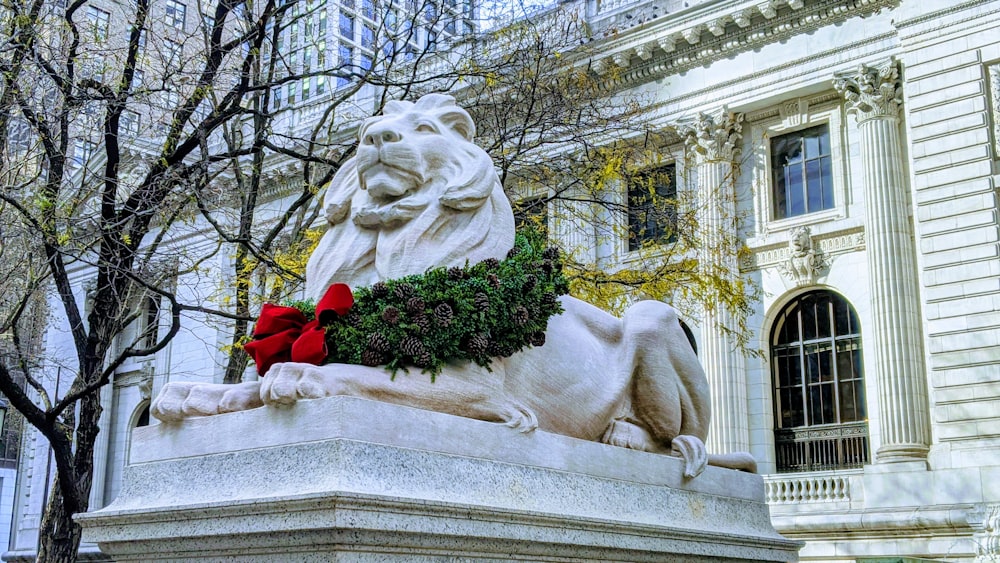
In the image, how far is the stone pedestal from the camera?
13.6ft

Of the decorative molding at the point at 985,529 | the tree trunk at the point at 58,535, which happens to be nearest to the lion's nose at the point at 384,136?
the tree trunk at the point at 58,535

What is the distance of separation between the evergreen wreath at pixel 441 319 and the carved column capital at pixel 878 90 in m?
21.4

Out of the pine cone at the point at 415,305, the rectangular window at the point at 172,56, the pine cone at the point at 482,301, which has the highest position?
the rectangular window at the point at 172,56

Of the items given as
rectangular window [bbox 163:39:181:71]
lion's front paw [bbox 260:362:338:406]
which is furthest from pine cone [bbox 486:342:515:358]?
rectangular window [bbox 163:39:181:71]

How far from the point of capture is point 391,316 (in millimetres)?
4969

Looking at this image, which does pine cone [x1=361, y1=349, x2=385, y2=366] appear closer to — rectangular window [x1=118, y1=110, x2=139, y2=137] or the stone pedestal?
the stone pedestal

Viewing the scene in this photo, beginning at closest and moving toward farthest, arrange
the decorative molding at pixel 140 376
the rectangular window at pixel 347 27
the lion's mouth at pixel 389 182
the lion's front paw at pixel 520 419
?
the lion's front paw at pixel 520 419, the lion's mouth at pixel 389 182, the rectangular window at pixel 347 27, the decorative molding at pixel 140 376

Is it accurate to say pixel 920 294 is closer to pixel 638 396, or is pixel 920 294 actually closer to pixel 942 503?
pixel 942 503

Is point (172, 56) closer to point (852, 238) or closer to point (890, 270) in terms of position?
point (890, 270)

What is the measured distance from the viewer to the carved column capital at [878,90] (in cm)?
2489

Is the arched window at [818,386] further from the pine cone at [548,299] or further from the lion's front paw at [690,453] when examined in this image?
the pine cone at [548,299]

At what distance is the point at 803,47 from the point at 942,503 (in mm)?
10749

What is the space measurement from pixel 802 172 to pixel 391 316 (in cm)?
2318

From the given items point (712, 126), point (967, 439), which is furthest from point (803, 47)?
point (967, 439)
